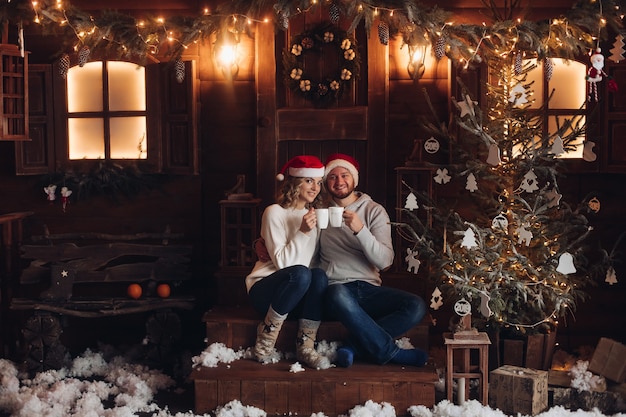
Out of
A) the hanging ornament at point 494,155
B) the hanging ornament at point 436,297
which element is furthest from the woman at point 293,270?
the hanging ornament at point 494,155

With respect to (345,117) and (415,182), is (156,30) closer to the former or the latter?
(345,117)

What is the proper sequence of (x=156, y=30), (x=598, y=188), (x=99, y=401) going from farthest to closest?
1. (x=598, y=188)
2. (x=156, y=30)
3. (x=99, y=401)

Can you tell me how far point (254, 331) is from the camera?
522cm

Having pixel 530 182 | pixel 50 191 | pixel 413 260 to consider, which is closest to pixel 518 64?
pixel 530 182

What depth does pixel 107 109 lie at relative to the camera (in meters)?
6.23

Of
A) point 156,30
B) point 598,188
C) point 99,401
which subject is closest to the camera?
point 99,401

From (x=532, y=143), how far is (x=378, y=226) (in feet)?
3.44

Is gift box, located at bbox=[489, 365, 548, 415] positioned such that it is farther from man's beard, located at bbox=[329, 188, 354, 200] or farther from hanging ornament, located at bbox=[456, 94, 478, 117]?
hanging ornament, located at bbox=[456, 94, 478, 117]

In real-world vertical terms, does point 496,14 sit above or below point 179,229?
above

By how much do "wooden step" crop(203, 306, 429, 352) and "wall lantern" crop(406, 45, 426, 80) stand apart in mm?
1676

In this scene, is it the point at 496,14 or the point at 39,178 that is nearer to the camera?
the point at 496,14

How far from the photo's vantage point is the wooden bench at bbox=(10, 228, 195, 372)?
5.76 m

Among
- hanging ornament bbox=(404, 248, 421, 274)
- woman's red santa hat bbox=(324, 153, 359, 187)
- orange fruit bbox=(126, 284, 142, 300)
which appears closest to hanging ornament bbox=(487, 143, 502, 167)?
hanging ornament bbox=(404, 248, 421, 274)

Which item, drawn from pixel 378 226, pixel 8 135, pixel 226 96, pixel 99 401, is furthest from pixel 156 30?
pixel 99 401
